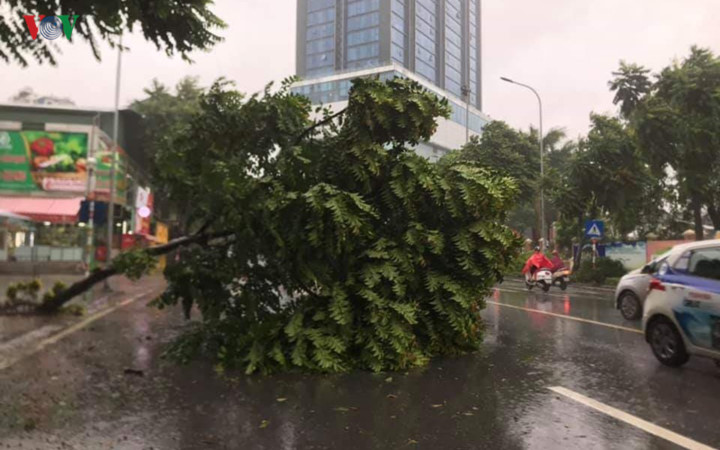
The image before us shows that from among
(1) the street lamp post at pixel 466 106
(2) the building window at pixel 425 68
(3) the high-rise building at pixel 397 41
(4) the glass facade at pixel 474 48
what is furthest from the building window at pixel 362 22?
(1) the street lamp post at pixel 466 106

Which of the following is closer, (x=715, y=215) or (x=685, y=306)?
(x=685, y=306)

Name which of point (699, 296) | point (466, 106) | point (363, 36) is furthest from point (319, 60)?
point (699, 296)

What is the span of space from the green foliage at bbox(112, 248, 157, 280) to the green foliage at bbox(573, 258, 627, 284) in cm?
2243

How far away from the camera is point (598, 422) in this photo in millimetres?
4738

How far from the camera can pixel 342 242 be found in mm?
6723

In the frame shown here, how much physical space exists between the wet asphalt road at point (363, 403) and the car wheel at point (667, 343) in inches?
5.9

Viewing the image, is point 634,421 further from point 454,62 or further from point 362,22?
point 454,62

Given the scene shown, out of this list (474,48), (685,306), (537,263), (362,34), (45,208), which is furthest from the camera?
(474,48)

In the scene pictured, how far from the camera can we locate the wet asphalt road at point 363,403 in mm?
4340

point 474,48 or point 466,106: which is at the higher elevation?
point 474,48

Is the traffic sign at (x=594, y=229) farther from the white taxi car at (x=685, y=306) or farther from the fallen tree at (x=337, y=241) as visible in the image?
the fallen tree at (x=337, y=241)

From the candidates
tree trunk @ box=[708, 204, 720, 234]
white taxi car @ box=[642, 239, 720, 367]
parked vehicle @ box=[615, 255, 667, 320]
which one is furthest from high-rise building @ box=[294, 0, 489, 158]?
tree trunk @ box=[708, 204, 720, 234]

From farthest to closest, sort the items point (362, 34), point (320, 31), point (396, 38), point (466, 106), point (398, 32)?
point (466, 106)
point (362, 34)
point (320, 31)
point (396, 38)
point (398, 32)

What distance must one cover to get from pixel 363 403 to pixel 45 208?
28058 mm
